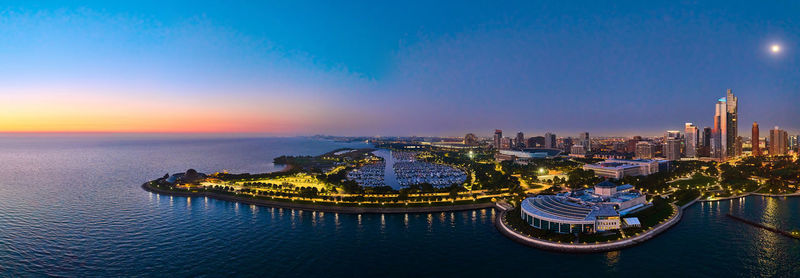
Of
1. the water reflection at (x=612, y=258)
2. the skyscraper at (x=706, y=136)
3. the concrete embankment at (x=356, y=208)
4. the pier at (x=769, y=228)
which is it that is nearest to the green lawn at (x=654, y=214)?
the pier at (x=769, y=228)

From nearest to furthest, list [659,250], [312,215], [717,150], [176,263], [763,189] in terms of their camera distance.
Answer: [176,263]
[659,250]
[312,215]
[763,189]
[717,150]

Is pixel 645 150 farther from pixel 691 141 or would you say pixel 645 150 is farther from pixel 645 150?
pixel 691 141

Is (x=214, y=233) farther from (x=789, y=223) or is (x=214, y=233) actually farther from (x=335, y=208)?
(x=789, y=223)

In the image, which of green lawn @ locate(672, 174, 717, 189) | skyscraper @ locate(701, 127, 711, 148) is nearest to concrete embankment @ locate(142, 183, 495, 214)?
green lawn @ locate(672, 174, 717, 189)

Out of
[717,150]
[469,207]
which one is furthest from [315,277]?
[717,150]

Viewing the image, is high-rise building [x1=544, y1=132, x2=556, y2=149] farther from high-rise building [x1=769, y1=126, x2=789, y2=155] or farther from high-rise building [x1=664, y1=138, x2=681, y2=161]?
high-rise building [x1=769, y1=126, x2=789, y2=155]

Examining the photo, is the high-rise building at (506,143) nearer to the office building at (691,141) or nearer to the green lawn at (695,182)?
the office building at (691,141)
